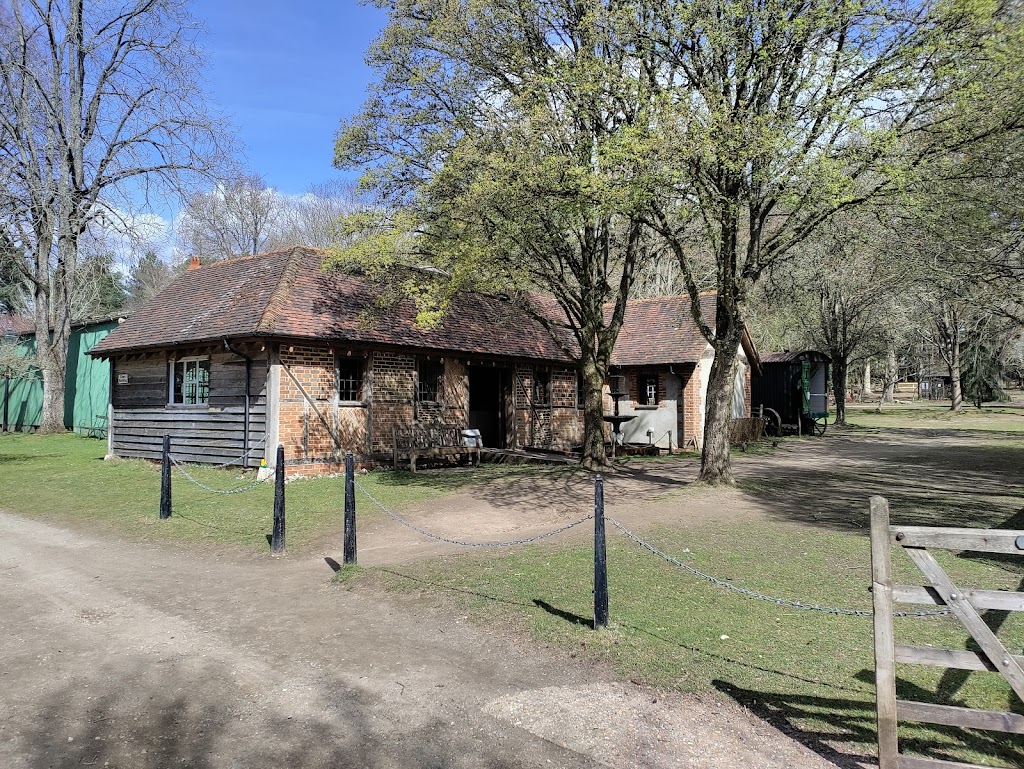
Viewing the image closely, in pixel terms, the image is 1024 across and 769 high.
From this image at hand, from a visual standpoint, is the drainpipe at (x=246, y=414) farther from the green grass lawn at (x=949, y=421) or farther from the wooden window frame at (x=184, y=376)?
the green grass lawn at (x=949, y=421)

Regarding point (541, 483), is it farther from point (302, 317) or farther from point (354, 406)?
point (302, 317)

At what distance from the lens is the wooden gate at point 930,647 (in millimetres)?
3299

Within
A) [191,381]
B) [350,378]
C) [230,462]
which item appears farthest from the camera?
[191,381]

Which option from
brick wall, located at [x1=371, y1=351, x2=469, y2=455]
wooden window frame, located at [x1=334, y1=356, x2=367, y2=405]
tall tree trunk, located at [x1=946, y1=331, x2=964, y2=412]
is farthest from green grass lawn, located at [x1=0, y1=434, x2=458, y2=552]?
tall tree trunk, located at [x1=946, y1=331, x2=964, y2=412]

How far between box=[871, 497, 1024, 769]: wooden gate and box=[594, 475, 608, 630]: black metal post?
230 centimetres

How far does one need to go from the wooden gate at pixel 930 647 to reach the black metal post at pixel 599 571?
230 cm

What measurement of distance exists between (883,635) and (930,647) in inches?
8.1

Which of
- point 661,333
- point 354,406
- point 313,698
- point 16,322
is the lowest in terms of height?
point 313,698

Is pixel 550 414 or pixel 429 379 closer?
pixel 429 379

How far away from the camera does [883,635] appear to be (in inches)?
138

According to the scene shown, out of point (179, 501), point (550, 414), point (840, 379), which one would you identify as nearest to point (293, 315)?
point (179, 501)

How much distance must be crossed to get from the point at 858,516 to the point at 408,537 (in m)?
6.91

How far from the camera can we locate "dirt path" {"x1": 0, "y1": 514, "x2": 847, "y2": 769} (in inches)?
149

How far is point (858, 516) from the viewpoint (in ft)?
35.0
